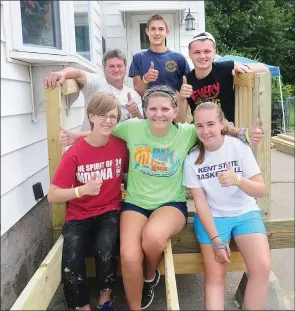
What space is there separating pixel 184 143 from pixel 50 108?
0.95m

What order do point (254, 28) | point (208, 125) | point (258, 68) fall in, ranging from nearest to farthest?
point (208, 125) → point (258, 68) → point (254, 28)

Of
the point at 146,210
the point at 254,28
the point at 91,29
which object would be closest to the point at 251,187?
the point at 146,210

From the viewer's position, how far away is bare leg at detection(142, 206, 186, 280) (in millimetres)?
2377

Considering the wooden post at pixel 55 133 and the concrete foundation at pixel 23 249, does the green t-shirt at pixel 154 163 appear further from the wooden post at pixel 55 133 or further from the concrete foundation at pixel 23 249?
the concrete foundation at pixel 23 249

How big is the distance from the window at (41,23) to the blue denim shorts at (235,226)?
1782 millimetres

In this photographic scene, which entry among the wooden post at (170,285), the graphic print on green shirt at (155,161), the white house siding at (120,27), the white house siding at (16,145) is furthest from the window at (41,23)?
the white house siding at (120,27)

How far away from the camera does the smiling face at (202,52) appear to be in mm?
2976

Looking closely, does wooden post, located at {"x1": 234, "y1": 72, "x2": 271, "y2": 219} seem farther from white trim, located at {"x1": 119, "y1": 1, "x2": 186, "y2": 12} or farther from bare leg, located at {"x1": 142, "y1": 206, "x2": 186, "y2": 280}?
white trim, located at {"x1": 119, "y1": 1, "x2": 186, "y2": 12}

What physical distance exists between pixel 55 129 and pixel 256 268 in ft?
5.24

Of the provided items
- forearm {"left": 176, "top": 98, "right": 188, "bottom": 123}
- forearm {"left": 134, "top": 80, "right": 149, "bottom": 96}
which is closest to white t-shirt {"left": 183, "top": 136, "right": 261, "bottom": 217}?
forearm {"left": 176, "top": 98, "right": 188, "bottom": 123}

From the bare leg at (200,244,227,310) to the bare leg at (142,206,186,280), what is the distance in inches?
9.1

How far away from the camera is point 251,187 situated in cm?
239

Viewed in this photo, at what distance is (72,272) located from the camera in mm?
2379

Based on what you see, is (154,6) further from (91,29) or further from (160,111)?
(160,111)
